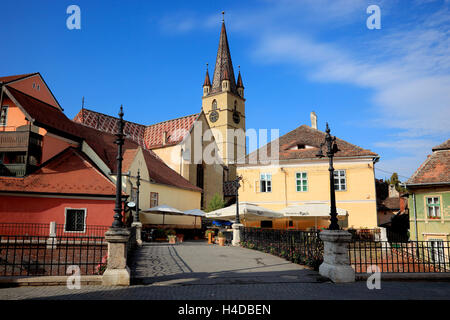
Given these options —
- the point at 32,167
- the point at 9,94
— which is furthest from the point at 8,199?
the point at 9,94

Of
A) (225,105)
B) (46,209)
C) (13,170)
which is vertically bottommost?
(46,209)

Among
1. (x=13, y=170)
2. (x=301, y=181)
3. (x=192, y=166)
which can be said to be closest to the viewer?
(x=13, y=170)

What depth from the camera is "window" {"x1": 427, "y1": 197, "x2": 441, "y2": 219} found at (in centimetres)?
2422

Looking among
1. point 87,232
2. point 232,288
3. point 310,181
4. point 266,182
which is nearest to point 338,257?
point 232,288

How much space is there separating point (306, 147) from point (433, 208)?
969 cm

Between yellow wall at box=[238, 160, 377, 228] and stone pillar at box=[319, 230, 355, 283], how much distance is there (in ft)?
59.1

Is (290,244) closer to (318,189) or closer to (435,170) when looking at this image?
(318,189)

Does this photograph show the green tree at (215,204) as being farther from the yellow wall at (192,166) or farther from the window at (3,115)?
the window at (3,115)

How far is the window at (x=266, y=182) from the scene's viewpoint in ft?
94.0

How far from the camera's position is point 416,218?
25641mm

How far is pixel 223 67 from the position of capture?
74.1 meters

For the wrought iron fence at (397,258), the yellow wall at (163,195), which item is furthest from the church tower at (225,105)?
the wrought iron fence at (397,258)

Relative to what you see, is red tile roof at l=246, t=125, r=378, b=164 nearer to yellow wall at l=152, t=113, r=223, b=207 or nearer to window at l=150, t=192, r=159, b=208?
window at l=150, t=192, r=159, b=208
